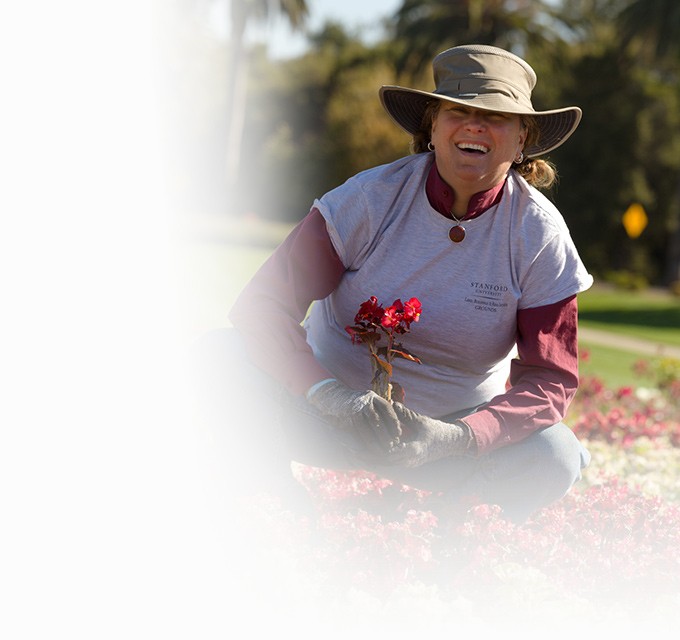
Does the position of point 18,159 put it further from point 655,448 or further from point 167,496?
point 167,496

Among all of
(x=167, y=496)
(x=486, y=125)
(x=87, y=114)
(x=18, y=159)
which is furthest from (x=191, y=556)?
(x=87, y=114)

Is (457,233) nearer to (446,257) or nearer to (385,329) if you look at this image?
(446,257)

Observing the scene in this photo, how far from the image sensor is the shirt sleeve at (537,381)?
288cm

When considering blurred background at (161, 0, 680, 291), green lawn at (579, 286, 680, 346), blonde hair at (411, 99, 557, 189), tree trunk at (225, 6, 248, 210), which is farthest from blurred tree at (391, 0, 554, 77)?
blonde hair at (411, 99, 557, 189)

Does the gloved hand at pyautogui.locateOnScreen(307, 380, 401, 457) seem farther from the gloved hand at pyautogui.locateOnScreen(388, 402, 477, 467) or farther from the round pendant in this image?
the round pendant

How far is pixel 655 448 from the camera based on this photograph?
5328 mm

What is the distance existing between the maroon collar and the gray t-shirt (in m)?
0.02

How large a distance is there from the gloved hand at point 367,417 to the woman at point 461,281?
0.43 feet

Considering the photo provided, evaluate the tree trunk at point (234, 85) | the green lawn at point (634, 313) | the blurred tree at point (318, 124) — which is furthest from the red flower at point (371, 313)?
the tree trunk at point (234, 85)

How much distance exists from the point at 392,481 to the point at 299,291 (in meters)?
0.66

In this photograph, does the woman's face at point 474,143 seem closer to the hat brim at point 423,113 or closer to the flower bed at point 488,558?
the hat brim at point 423,113

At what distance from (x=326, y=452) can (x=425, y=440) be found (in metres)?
0.42

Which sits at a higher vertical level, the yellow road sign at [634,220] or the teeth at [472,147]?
the teeth at [472,147]

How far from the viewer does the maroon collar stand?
3008 millimetres
